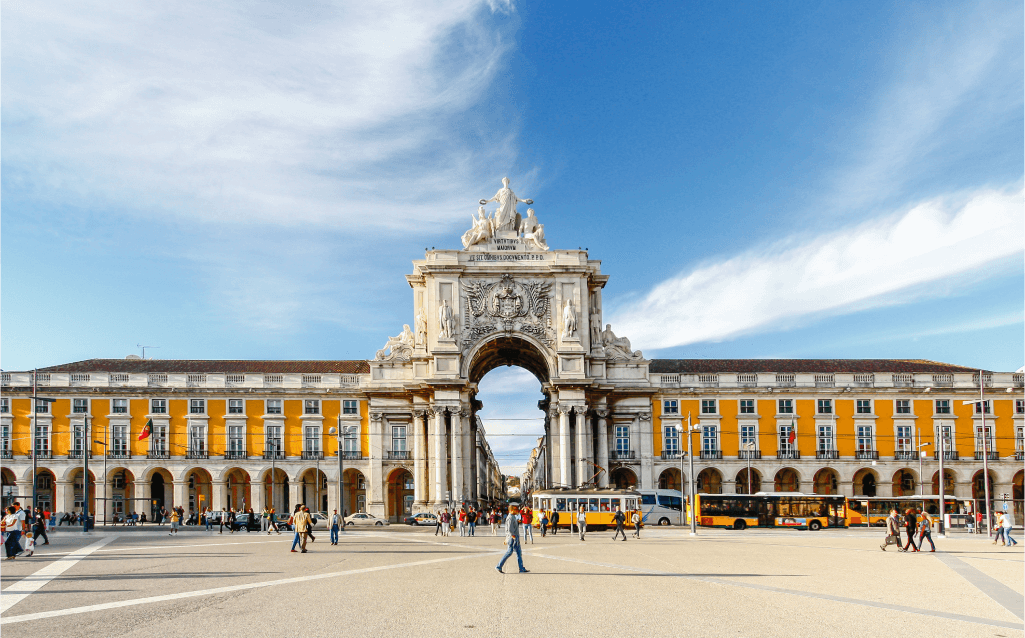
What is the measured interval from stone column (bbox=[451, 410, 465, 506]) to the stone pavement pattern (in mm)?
35718

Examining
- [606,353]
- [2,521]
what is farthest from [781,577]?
[606,353]

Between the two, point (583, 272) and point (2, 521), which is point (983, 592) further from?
point (583, 272)

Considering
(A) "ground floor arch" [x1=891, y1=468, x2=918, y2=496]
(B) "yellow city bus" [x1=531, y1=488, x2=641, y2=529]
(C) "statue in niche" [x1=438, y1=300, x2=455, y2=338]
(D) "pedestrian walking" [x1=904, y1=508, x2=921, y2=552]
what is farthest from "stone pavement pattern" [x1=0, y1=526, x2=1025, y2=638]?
(A) "ground floor arch" [x1=891, y1=468, x2=918, y2=496]

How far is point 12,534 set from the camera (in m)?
28.8

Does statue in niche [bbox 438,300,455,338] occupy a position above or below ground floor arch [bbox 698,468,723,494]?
above

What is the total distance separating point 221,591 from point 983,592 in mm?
16480

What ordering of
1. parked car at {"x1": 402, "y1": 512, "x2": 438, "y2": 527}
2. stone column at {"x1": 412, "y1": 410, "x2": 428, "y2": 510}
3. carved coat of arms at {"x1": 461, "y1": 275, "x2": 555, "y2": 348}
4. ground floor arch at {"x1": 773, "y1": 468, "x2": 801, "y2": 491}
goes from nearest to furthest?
parked car at {"x1": 402, "y1": 512, "x2": 438, "y2": 527} → stone column at {"x1": 412, "y1": 410, "x2": 428, "y2": 510} → carved coat of arms at {"x1": 461, "y1": 275, "x2": 555, "y2": 348} → ground floor arch at {"x1": 773, "y1": 468, "x2": 801, "y2": 491}

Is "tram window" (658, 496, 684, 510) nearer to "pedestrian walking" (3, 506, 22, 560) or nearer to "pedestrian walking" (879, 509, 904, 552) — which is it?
"pedestrian walking" (879, 509, 904, 552)

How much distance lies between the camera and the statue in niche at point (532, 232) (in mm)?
72688

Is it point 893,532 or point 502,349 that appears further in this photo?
point 502,349

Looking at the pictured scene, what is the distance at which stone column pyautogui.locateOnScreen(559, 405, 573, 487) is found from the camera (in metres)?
68.7

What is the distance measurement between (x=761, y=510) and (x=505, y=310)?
2334cm

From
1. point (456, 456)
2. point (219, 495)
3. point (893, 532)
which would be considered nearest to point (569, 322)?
point (456, 456)

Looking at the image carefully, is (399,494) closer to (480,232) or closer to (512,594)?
(480,232)
